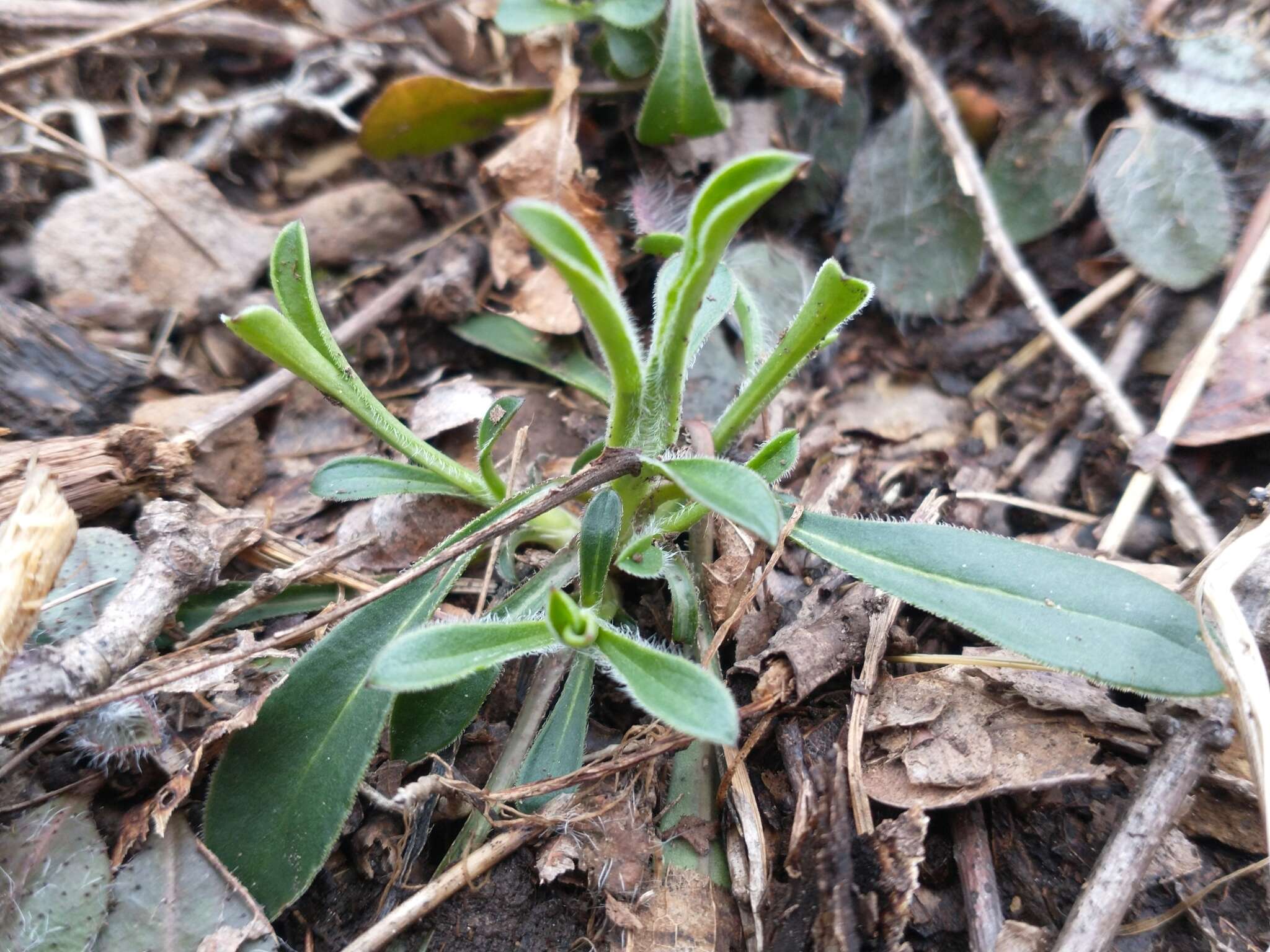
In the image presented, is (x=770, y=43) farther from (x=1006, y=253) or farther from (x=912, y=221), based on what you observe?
(x=1006, y=253)

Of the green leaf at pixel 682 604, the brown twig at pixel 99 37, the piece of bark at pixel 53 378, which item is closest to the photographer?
the green leaf at pixel 682 604

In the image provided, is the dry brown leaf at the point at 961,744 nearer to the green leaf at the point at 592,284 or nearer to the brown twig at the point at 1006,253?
the brown twig at the point at 1006,253

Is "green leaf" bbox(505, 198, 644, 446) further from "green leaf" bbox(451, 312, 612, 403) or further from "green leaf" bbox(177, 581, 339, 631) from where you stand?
"green leaf" bbox(177, 581, 339, 631)

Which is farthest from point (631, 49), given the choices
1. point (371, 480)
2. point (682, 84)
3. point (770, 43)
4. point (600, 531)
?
point (600, 531)

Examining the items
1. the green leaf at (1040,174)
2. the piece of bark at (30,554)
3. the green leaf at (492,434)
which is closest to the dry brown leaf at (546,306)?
the green leaf at (492,434)

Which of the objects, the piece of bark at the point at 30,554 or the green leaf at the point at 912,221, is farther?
the green leaf at the point at 912,221

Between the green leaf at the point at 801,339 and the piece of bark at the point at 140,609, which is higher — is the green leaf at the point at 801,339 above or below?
above

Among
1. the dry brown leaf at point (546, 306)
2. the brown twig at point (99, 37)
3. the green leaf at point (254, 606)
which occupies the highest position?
the brown twig at point (99, 37)
